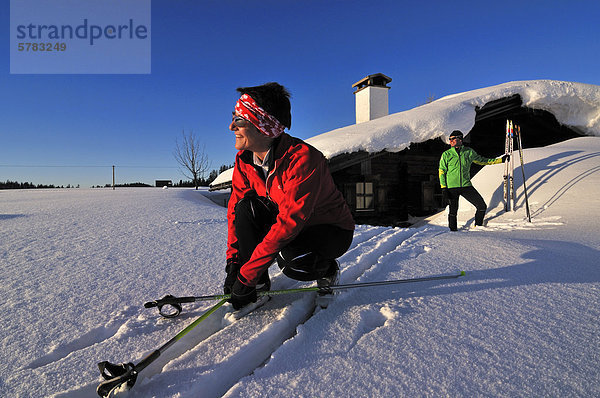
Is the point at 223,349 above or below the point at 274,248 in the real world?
below

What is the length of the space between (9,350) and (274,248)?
1.27m

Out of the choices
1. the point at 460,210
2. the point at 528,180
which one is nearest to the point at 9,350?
the point at 460,210

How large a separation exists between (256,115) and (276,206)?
558mm

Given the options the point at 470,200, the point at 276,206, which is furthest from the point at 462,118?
the point at 276,206

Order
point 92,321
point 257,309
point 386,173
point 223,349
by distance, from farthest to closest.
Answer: point 386,173 < point 257,309 < point 92,321 < point 223,349

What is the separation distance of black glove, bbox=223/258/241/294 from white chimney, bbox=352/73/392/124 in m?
13.2

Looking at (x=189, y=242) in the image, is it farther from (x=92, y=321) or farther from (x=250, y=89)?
(x=250, y=89)

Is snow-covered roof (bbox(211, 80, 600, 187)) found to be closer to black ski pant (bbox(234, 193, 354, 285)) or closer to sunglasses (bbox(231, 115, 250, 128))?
black ski pant (bbox(234, 193, 354, 285))

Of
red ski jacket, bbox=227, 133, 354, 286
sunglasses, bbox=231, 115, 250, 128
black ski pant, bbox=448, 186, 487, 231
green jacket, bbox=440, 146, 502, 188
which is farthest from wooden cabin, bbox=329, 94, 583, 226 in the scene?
sunglasses, bbox=231, 115, 250, 128

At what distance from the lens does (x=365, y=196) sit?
10023 mm

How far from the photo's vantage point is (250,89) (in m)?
1.68

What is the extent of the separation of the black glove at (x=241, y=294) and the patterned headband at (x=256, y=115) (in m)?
0.82

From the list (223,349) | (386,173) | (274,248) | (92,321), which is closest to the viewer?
(223,349)

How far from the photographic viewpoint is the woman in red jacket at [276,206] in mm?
1537
